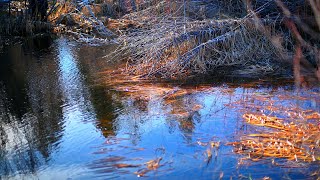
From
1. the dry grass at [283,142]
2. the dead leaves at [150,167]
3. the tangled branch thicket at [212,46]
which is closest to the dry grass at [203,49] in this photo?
the tangled branch thicket at [212,46]

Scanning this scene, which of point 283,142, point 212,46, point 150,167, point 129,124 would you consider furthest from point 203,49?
point 150,167

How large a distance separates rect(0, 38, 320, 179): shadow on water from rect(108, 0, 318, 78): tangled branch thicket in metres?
0.70

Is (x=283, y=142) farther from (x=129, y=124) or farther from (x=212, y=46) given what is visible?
(x=212, y=46)

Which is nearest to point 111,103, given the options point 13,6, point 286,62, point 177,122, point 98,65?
point 177,122

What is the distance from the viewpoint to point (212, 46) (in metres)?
8.77

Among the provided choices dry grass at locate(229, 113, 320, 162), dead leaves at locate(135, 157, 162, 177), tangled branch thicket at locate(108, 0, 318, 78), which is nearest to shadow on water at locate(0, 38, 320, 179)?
dead leaves at locate(135, 157, 162, 177)

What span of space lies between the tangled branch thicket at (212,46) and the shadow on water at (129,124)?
0.70 metres

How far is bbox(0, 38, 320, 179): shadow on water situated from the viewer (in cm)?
444

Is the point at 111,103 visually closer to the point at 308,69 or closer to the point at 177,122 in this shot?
the point at 177,122

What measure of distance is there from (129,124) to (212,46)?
3636 millimetres

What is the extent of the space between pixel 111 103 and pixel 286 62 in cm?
409

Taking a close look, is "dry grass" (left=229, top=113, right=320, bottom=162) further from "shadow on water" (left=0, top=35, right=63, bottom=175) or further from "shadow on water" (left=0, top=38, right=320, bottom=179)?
"shadow on water" (left=0, top=35, right=63, bottom=175)

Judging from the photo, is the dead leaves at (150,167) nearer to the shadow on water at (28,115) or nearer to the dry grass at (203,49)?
the shadow on water at (28,115)

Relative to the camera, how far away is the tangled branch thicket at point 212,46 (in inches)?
334
